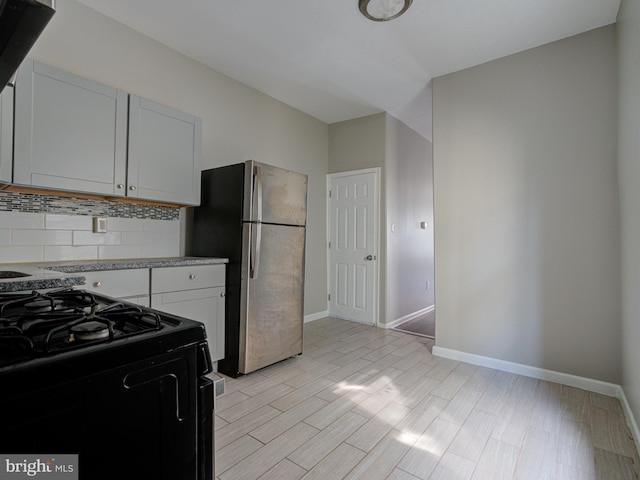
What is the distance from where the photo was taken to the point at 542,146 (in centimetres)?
273

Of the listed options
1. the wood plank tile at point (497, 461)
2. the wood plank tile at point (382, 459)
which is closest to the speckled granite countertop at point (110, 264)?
the wood plank tile at point (382, 459)

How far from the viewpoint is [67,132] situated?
2.05 metres

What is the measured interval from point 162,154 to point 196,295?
1132 millimetres

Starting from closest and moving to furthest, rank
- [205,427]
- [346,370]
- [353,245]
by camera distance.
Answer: [205,427]
[346,370]
[353,245]

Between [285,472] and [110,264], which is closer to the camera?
[285,472]

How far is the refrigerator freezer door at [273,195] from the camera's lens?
2607 mm

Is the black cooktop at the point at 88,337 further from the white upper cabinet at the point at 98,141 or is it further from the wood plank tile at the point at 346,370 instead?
the wood plank tile at the point at 346,370

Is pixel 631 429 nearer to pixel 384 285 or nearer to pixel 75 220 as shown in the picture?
pixel 384 285

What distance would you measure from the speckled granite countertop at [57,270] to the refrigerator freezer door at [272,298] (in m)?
0.34

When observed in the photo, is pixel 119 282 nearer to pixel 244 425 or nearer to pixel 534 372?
pixel 244 425

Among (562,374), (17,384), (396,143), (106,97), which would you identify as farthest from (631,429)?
(106,97)

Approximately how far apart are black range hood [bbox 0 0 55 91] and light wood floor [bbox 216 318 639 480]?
68.6 inches

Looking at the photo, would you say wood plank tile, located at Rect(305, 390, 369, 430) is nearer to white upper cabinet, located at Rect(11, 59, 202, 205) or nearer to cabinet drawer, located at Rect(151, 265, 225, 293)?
cabinet drawer, located at Rect(151, 265, 225, 293)

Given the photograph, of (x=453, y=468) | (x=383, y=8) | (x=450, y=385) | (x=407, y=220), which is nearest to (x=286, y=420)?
(x=453, y=468)
